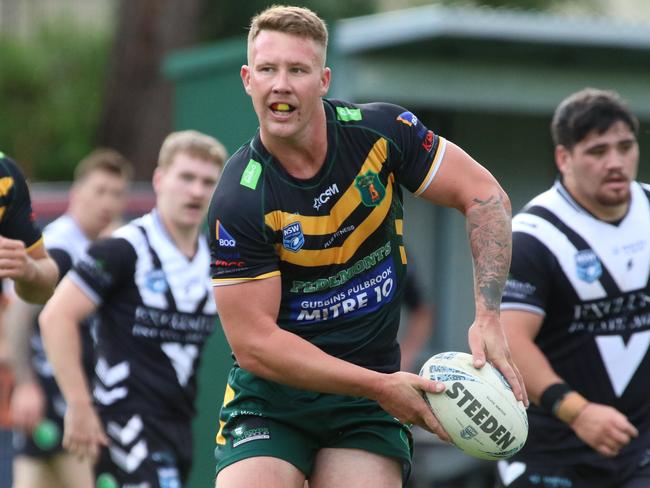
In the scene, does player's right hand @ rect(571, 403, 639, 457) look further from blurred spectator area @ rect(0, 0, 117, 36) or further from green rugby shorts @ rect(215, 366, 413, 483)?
blurred spectator area @ rect(0, 0, 117, 36)

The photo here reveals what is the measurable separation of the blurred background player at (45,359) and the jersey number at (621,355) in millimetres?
3960

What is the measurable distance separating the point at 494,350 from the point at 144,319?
2991 mm

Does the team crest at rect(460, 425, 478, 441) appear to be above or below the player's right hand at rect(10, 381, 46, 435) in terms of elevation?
above

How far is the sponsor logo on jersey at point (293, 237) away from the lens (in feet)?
17.0

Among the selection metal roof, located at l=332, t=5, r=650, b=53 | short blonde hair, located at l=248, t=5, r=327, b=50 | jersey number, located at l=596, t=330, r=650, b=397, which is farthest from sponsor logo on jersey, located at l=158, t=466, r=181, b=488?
metal roof, located at l=332, t=5, r=650, b=53

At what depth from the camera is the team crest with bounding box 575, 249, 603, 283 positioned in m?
6.41

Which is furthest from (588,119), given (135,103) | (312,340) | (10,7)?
(10,7)

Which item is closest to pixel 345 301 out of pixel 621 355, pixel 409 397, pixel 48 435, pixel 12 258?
pixel 409 397

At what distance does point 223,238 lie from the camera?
5133 mm

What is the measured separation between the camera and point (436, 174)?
530 centimetres

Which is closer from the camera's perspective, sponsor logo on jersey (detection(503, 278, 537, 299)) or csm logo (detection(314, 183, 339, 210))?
csm logo (detection(314, 183, 339, 210))

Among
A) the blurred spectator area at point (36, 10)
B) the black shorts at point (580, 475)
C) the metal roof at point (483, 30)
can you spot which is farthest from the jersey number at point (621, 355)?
the blurred spectator area at point (36, 10)

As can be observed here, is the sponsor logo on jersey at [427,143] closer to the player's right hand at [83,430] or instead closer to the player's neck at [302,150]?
the player's neck at [302,150]

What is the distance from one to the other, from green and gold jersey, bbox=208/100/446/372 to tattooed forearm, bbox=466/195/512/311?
25 cm
